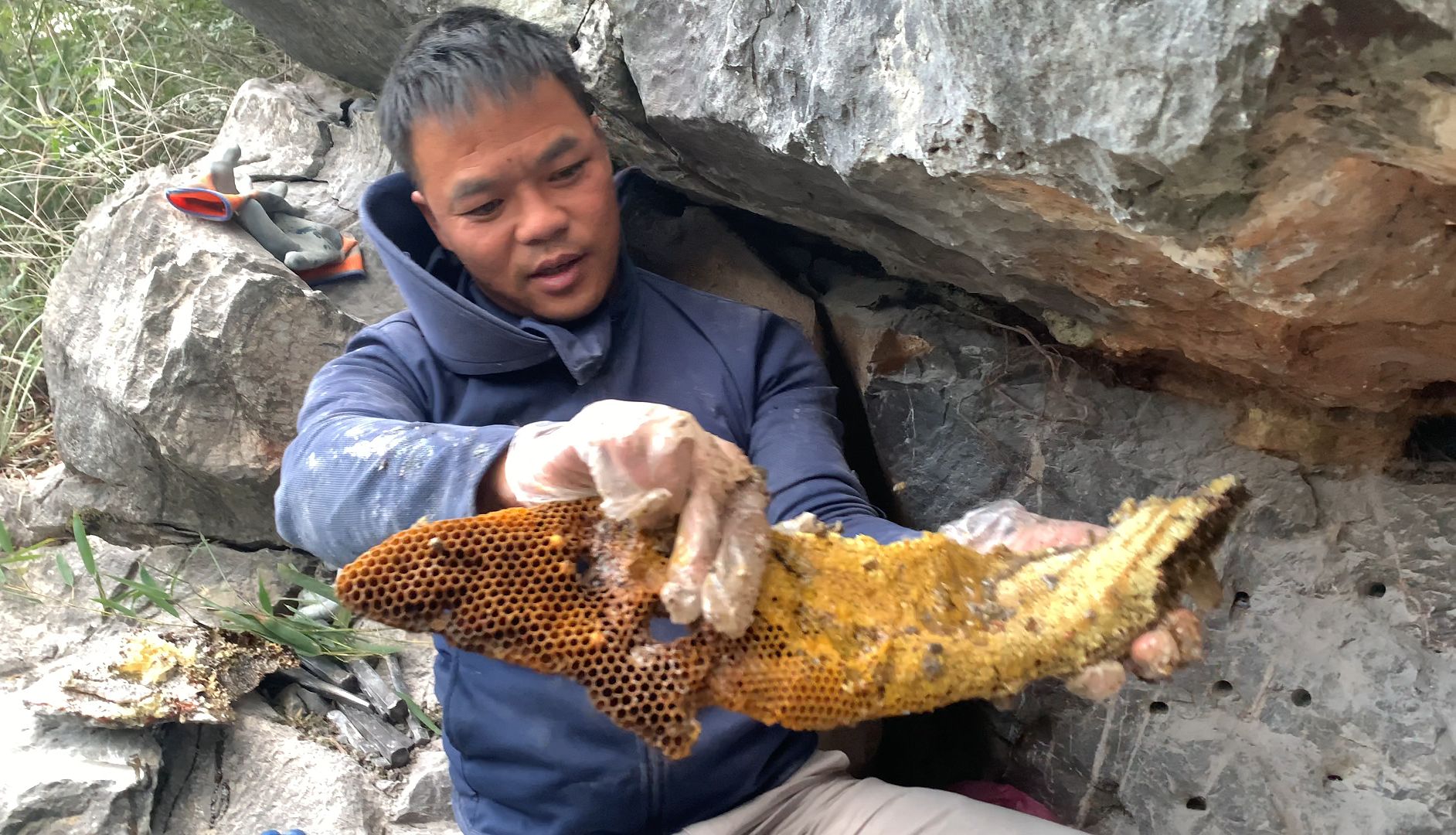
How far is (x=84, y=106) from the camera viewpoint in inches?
125

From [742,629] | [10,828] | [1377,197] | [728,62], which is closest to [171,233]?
[10,828]

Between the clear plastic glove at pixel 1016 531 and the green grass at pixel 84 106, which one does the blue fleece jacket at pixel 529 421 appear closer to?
the clear plastic glove at pixel 1016 531

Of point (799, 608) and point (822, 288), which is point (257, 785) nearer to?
point (799, 608)

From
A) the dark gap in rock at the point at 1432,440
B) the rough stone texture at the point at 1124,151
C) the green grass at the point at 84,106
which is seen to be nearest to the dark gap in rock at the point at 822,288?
the rough stone texture at the point at 1124,151

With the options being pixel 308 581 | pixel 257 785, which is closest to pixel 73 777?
pixel 257 785

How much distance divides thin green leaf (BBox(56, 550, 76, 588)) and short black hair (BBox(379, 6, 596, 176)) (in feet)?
4.15

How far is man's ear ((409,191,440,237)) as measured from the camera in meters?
1.55

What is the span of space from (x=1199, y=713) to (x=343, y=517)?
1.23m

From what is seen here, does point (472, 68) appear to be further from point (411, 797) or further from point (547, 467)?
point (411, 797)

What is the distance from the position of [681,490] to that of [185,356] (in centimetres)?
139

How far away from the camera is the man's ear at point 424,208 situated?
1552 mm

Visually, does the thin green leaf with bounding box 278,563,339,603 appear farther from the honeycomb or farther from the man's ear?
the honeycomb

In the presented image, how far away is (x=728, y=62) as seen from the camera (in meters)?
1.35

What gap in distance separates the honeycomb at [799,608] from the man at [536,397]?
0.14m
